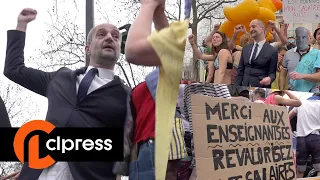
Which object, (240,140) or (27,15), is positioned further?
(240,140)

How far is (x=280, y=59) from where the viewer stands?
7.70 meters

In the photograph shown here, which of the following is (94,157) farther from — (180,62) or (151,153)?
(180,62)

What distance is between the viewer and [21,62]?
280cm

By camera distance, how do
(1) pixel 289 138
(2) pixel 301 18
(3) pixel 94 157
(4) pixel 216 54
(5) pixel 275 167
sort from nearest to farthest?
(3) pixel 94 157 < (5) pixel 275 167 < (1) pixel 289 138 < (4) pixel 216 54 < (2) pixel 301 18

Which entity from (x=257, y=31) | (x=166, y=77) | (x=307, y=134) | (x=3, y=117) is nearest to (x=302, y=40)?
(x=257, y=31)

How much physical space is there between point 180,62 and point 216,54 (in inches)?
202

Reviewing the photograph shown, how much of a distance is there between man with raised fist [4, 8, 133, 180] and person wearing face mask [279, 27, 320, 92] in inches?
147

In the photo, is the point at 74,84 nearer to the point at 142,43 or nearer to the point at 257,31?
the point at 142,43

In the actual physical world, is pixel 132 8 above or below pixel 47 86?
above

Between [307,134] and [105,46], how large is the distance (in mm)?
3864

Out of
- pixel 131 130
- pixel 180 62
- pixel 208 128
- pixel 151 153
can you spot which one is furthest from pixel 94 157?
pixel 180 62

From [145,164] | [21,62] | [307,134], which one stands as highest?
[21,62]

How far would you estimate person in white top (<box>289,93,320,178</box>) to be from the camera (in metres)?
5.86

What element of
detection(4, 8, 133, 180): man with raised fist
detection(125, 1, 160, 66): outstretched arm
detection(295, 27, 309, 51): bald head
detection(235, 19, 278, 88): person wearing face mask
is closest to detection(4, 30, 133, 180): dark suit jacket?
detection(4, 8, 133, 180): man with raised fist
